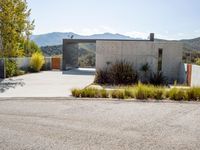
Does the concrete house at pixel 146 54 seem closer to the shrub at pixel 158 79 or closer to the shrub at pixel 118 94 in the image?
the shrub at pixel 158 79

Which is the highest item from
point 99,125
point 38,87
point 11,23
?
point 11,23

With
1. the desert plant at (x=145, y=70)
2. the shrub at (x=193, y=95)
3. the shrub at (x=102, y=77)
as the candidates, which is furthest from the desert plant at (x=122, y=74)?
the shrub at (x=193, y=95)

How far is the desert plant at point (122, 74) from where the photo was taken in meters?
15.5

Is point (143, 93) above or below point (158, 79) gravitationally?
below

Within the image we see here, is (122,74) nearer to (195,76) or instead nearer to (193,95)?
(195,76)

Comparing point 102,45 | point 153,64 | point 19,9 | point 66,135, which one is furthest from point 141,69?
point 66,135

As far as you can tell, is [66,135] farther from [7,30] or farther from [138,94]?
[7,30]

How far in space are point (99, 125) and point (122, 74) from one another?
30.6ft

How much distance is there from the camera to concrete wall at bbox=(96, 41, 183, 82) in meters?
16.7

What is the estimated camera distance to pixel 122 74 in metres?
15.5

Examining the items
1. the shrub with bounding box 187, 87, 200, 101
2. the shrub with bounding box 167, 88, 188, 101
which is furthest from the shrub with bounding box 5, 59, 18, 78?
the shrub with bounding box 187, 87, 200, 101

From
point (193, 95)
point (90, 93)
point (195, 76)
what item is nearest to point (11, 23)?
point (90, 93)

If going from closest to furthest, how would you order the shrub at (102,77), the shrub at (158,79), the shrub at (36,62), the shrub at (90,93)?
the shrub at (90,93)
the shrub at (102,77)
the shrub at (158,79)
the shrub at (36,62)

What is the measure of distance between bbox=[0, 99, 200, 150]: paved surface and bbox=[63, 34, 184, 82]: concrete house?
25.9 feet
